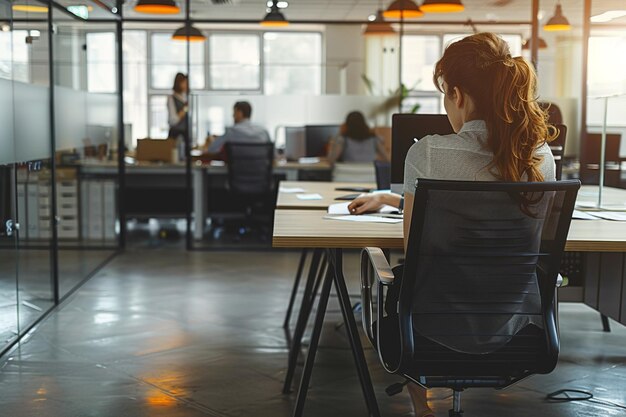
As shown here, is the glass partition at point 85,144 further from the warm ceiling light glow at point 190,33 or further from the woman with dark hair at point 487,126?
the woman with dark hair at point 487,126

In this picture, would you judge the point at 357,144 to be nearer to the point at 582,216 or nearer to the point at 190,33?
the point at 190,33

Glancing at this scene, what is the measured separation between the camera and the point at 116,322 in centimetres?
504

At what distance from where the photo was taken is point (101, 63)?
7008 mm

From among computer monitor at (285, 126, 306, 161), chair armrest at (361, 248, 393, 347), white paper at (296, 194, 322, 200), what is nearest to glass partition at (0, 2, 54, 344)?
white paper at (296, 194, 322, 200)

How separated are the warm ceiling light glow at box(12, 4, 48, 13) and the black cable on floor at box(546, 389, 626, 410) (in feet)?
11.0

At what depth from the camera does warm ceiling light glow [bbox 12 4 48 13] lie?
4.51 m

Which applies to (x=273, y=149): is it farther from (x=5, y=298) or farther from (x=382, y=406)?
(x=382, y=406)

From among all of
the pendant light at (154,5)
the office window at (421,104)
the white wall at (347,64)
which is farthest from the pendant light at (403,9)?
the pendant light at (154,5)

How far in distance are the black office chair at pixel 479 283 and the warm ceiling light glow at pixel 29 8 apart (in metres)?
2.94

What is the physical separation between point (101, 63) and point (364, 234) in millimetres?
4691

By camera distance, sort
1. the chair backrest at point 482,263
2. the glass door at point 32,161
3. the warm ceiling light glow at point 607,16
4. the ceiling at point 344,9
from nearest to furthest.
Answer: the chair backrest at point 482,263, the glass door at point 32,161, the warm ceiling light glow at point 607,16, the ceiling at point 344,9

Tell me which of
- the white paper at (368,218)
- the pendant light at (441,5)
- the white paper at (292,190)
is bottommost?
the white paper at (368,218)

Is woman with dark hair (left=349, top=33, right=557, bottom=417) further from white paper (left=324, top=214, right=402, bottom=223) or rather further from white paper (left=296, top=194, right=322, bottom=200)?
white paper (left=296, top=194, right=322, bottom=200)

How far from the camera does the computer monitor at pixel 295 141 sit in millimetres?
8766
